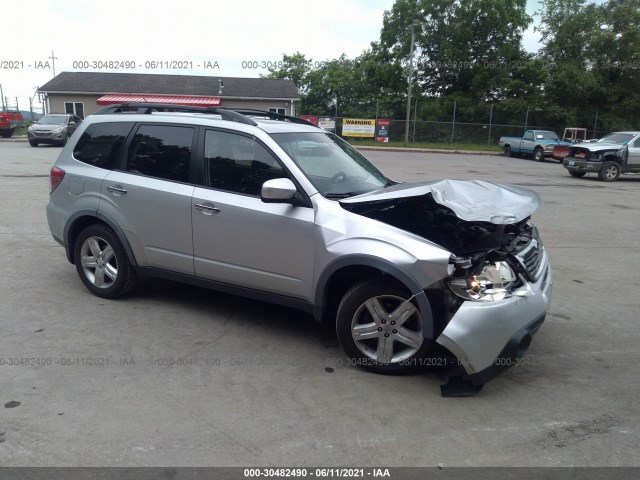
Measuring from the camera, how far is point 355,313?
13.3 ft

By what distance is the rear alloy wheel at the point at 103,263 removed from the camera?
209 inches

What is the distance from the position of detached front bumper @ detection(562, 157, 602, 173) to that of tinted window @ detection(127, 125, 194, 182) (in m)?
17.6

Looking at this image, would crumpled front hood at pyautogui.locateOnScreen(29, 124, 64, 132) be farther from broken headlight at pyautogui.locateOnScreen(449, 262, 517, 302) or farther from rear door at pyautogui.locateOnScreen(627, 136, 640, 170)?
broken headlight at pyautogui.locateOnScreen(449, 262, 517, 302)

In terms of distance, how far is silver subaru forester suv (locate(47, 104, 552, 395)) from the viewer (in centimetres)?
375

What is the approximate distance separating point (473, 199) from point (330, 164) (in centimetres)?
135

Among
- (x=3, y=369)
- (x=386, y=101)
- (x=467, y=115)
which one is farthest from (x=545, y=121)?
(x=3, y=369)

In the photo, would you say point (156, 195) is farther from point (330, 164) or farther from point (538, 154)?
point (538, 154)

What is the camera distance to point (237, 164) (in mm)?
4719

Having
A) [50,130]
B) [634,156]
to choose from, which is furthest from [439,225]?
[50,130]

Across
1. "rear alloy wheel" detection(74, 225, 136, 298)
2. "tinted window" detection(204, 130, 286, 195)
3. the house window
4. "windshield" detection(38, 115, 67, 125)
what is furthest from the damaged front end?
the house window

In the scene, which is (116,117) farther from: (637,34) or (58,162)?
(637,34)

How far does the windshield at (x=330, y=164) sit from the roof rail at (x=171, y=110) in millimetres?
405

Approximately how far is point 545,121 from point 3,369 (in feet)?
144

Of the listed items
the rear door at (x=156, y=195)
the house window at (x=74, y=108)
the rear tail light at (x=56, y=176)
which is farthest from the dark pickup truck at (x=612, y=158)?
the house window at (x=74, y=108)
